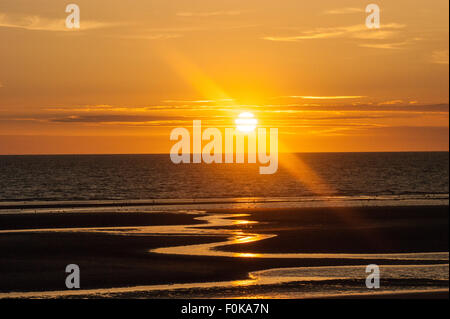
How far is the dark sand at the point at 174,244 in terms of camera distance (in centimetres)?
2594

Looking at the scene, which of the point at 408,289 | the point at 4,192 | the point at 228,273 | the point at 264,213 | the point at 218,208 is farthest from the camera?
the point at 4,192

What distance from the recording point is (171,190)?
93312 mm

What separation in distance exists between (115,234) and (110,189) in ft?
193

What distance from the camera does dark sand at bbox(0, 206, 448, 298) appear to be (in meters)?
25.9

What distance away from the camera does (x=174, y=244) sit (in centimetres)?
3378

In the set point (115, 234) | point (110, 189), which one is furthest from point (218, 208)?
point (110, 189)

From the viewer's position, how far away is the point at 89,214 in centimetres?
5094

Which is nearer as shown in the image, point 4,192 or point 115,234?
point 115,234

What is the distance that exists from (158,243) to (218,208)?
21.9m
